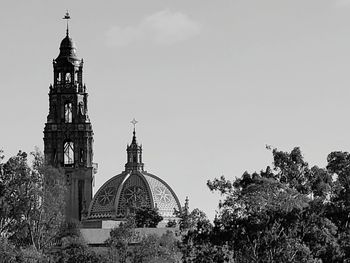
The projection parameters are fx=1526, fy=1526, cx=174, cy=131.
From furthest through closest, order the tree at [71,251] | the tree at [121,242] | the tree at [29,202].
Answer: the tree at [71,251] → the tree at [121,242] → the tree at [29,202]

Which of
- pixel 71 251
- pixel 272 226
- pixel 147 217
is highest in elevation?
pixel 147 217

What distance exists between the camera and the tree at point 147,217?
192 m

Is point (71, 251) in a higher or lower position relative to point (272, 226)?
higher

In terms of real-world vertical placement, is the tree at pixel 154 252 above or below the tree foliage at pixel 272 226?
above

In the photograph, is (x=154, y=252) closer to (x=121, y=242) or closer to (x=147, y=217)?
(x=121, y=242)

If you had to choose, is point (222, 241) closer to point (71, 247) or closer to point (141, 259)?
point (141, 259)

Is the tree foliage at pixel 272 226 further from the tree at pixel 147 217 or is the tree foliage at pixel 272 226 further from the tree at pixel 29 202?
the tree at pixel 147 217

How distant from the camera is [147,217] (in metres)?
195

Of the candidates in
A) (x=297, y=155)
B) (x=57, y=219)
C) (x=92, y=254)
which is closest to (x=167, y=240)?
(x=92, y=254)

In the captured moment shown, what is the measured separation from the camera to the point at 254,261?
97.4m

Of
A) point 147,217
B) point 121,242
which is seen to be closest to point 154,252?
point 121,242

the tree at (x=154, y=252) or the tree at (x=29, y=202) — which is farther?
the tree at (x=154, y=252)

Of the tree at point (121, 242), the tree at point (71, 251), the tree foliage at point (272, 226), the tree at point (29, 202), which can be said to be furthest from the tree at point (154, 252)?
the tree foliage at point (272, 226)

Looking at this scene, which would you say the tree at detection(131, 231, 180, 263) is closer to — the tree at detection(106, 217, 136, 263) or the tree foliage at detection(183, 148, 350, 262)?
the tree at detection(106, 217, 136, 263)
